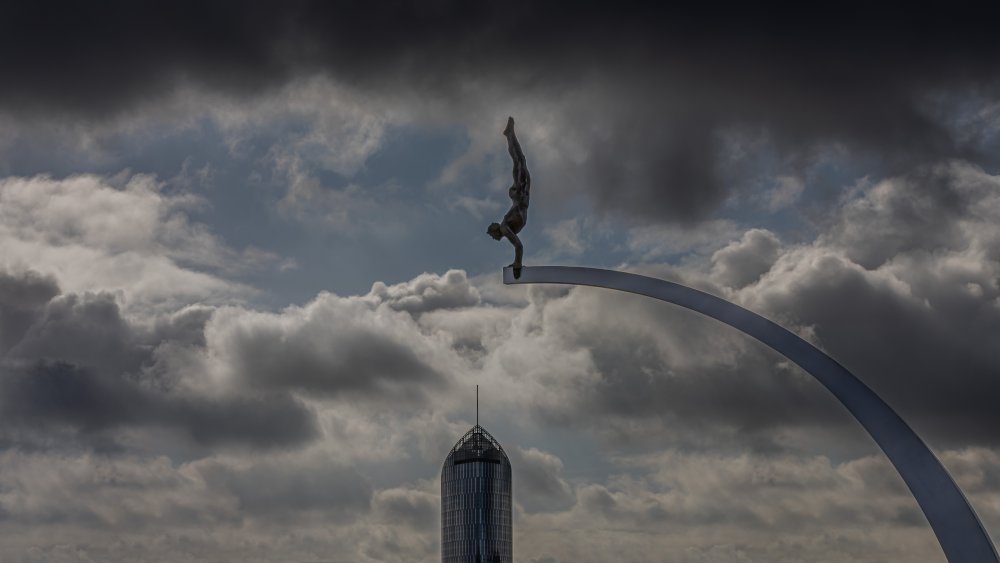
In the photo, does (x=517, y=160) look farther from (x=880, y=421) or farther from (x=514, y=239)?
(x=880, y=421)

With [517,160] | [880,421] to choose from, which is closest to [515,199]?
[517,160]

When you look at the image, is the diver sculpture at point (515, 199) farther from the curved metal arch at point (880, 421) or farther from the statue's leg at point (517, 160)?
the curved metal arch at point (880, 421)

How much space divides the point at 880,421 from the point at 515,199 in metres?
11.4

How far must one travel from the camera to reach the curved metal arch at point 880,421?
23.6 meters

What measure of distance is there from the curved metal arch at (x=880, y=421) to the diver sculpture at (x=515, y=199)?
A: 2.97 meters

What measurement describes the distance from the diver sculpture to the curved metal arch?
117 inches

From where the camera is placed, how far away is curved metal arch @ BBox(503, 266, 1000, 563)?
23594 mm

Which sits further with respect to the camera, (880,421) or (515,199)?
(515,199)

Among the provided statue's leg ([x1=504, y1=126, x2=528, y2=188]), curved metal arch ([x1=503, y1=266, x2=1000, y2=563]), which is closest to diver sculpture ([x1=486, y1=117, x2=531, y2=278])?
statue's leg ([x1=504, y1=126, x2=528, y2=188])

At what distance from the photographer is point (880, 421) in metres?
25.8

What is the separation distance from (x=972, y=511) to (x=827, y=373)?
452 cm

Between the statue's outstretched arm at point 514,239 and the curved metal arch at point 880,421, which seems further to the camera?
the statue's outstretched arm at point 514,239

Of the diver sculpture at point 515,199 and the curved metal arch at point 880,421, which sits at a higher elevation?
the diver sculpture at point 515,199

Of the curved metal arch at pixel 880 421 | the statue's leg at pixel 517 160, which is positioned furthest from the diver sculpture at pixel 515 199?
the curved metal arch at pixel 880 421
